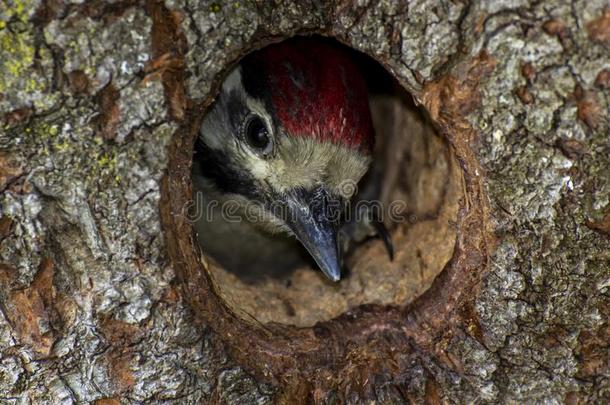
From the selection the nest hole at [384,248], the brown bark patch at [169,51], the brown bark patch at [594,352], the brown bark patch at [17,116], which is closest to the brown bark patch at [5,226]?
the brown bark patch at [17,116]

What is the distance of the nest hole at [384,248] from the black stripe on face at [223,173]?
1.27 feet

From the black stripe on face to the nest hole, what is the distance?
0.39 meters

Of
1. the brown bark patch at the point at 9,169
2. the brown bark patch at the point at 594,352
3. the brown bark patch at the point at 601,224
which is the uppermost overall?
the brown bark patch at the point at 601,224

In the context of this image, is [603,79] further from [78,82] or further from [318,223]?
[78,82]

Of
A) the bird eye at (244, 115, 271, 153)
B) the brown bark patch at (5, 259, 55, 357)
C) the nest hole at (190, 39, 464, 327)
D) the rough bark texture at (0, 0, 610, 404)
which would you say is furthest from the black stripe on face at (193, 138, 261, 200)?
the brown bark patch at (5, 259, 55, 357)

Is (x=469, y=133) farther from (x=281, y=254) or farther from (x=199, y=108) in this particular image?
(x=281, y=254)

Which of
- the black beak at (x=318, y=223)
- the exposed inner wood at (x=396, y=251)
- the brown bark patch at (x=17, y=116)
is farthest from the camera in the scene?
the exposed inner wood at (x=396, y=251)

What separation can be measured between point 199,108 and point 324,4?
20.6 inches

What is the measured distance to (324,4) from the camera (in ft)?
7.45

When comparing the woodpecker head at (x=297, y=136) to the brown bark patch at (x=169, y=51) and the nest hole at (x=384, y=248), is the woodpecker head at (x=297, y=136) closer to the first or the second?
the nest hole at (x=384, y=248)

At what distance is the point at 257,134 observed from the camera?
3020mm

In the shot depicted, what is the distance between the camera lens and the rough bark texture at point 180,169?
2.09 metres

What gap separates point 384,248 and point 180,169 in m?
1.44

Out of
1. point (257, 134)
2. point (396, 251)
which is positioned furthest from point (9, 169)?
point (396, 251)
